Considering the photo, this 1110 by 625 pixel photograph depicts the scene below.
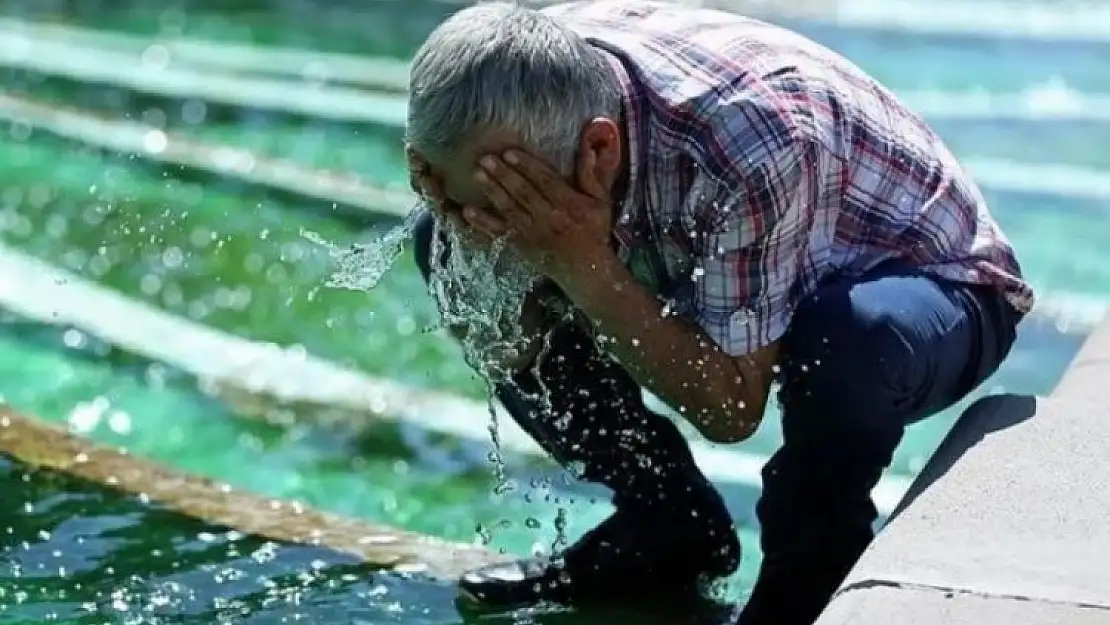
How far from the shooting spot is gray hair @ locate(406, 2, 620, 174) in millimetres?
2738

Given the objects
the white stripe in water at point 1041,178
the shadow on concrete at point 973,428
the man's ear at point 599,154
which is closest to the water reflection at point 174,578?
the shadow on concrete at point 973,428

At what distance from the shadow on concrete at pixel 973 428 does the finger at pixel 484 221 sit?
730 mm

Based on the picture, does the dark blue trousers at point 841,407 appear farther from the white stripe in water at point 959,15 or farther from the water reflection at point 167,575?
the white stripe in water at point 959,15

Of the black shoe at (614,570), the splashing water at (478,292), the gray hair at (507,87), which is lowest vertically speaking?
the black shoe at (614,570)

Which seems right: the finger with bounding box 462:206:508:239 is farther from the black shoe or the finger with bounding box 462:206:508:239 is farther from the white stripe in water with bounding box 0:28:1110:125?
the white stripe in water with bounding box 0:28:1110:125

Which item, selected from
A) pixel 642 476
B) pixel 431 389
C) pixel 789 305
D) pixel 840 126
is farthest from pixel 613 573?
pixel 431 389

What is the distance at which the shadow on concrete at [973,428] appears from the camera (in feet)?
10.0

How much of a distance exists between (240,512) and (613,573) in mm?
868

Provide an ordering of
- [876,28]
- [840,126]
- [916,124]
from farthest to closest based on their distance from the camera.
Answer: [876,28] → [916,124] → [840,126]

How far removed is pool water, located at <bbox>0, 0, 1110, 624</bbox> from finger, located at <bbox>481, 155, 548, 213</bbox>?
968mm

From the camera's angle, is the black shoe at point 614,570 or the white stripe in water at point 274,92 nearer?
the black shoe at point 614,570

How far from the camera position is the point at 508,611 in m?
3.47

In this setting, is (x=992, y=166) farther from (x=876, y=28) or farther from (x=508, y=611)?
(x=508, y=611)

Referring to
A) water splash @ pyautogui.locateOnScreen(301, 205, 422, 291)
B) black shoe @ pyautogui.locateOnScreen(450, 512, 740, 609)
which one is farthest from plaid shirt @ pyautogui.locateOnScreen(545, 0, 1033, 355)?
black shoe @ pyautogui.locateOnScreen(450, 512, 740, 609)
